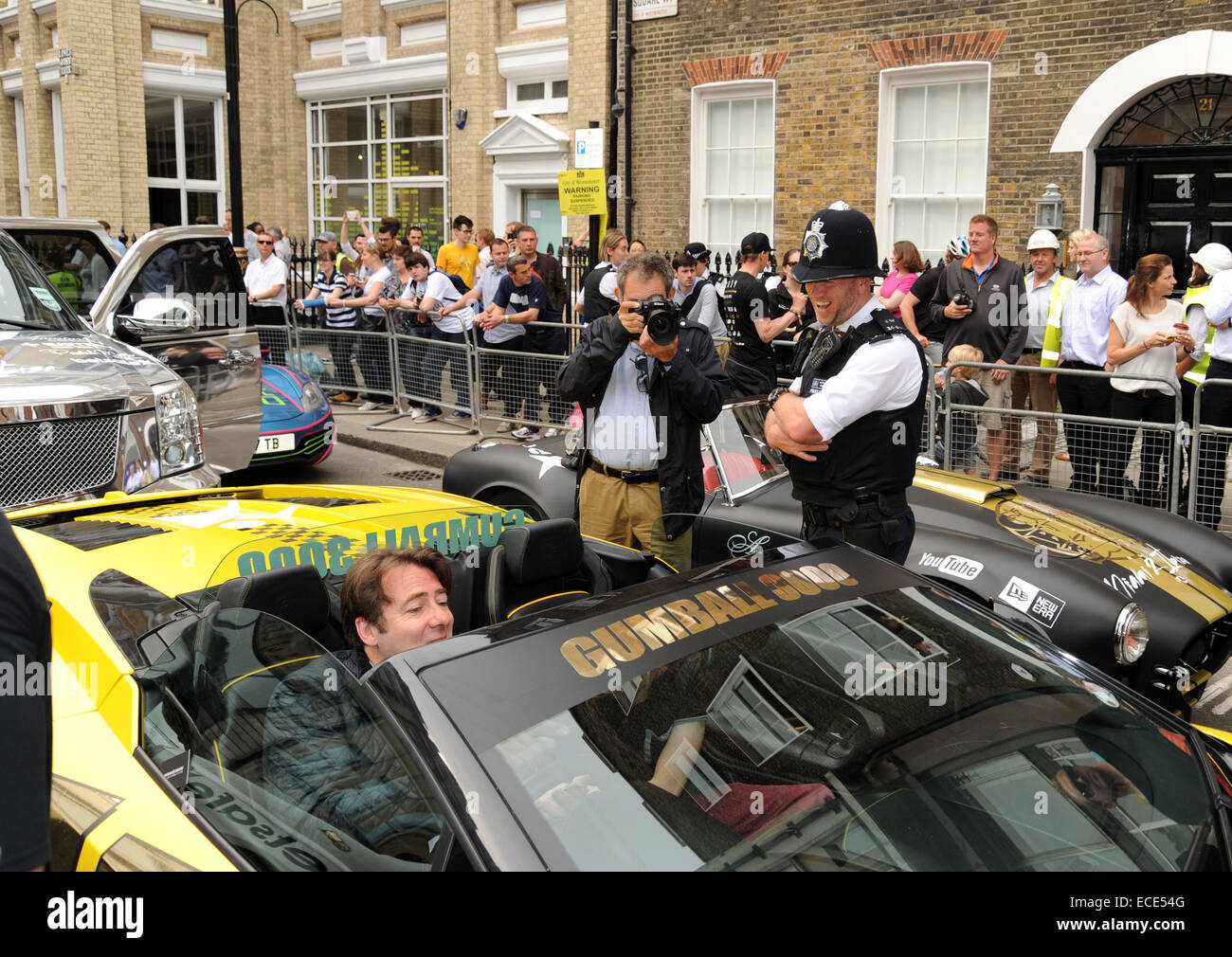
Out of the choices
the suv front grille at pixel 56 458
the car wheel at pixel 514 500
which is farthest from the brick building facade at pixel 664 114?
the suv front grille at pixel 56 458

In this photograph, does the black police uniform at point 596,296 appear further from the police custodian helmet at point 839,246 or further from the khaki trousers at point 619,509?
the police custodian helmet at point 839,246

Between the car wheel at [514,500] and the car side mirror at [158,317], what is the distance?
2.27m

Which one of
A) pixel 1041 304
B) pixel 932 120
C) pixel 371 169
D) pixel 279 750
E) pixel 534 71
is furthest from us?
pixel 371 169

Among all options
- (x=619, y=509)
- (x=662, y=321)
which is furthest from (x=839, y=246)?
(x=619, y=509)

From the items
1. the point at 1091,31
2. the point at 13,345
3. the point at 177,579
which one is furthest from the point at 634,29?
the point at 177,579

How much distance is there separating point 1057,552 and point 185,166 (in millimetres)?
23505

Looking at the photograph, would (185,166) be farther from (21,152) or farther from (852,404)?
(852,404)

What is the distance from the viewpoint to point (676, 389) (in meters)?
5.02

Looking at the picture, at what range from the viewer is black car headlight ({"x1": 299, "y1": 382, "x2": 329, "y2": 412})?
9.62 metres

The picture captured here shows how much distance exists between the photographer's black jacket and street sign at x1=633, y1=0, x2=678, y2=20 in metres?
10.9

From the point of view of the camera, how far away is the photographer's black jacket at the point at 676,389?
5027 mm

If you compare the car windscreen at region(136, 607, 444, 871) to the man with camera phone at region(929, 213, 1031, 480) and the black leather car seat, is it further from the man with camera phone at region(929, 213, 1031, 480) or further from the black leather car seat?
the man with camera phone at region(929, 213, 1031, 480)

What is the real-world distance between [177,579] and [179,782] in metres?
0.82

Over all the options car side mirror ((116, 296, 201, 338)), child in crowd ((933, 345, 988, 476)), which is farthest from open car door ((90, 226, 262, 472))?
child in crowd ((933, 345, 988, 476))
